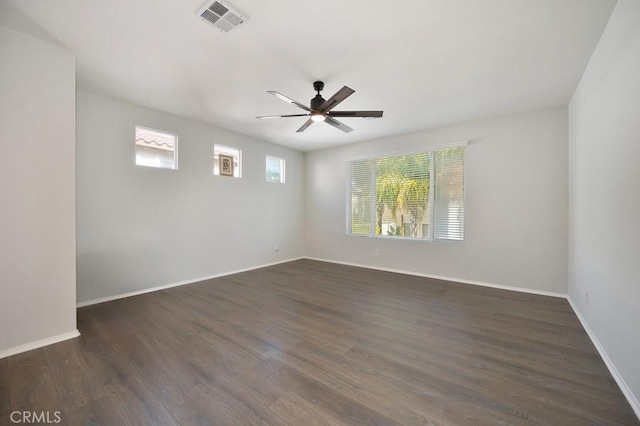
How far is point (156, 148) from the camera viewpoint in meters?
4.05

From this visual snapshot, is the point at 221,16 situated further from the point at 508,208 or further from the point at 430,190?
the point at 508,208

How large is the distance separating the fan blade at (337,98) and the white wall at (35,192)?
2549mm

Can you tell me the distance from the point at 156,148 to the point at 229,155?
4.23 ft

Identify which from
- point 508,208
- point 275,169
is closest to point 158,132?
point 275,169

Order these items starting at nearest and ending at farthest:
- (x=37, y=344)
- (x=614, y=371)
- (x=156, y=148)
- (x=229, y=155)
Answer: (x=614, y=371), (x=37, y=344), (x=156, y=148), (x=229, y=155)

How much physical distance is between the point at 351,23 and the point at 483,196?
11.7ft

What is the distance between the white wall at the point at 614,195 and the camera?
5.36ft

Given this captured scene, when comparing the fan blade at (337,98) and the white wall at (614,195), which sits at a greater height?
the fan blade at (337,98)

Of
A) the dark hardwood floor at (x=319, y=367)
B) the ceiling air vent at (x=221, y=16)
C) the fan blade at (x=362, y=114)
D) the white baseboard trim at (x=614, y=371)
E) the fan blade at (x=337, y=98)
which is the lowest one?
the dark hardwood floor at (x=319, y=367)

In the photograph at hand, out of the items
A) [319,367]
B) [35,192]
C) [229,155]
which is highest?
[229,155]

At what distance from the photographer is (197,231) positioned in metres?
4.54

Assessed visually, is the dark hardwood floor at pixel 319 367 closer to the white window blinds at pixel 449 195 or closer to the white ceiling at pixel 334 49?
the white window blinds at pixel 449 195

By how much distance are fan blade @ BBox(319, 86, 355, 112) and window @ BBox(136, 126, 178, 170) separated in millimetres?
2834

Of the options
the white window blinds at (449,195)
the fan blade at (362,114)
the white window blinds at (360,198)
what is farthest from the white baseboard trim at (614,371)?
the white window blinds at (360,198)
